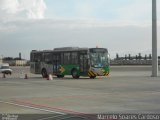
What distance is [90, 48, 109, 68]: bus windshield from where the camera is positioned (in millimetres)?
45125

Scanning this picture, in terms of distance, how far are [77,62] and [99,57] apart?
7.15 ft

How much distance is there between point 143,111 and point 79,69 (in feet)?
95.8

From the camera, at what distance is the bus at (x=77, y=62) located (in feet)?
148

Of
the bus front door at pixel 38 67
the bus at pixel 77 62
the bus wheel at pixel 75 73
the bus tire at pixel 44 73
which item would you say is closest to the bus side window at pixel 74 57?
the bus at pixel 77 62

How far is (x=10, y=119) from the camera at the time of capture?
12688 millimetres

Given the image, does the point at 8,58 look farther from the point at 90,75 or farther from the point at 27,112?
Result: the point at 27,112

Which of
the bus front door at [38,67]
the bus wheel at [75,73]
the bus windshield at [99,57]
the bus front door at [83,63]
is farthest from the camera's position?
the bus front door at [38,67]

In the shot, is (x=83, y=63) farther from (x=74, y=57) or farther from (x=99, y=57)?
(x=99, y=57)

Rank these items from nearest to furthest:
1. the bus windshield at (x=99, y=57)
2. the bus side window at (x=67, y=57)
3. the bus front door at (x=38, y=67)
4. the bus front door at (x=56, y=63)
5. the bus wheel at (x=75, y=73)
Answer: the bus windshield at (x=99, y=57) → the bus wheel at (x=75, y=73) → the bus side window at (x=67, y=57) → the bus front door at (x=56, y=63) → the bus front door at (x=38, y=67)

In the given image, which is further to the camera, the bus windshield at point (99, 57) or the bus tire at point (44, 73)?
the bus tire at point (44, 73)

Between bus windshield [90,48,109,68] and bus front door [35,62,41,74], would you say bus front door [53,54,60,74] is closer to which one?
bus front door [35,62,41,74]

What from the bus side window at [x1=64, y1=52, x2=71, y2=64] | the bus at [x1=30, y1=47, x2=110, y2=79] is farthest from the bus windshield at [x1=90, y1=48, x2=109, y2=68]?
the bus side window at [x1=64, y1=52, x2=71, y2=64]

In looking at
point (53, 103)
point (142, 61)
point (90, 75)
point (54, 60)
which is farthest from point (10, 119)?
point (142, 61)

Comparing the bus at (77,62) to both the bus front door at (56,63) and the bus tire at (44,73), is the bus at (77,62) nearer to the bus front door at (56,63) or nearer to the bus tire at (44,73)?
the bus front door at (56,63)
